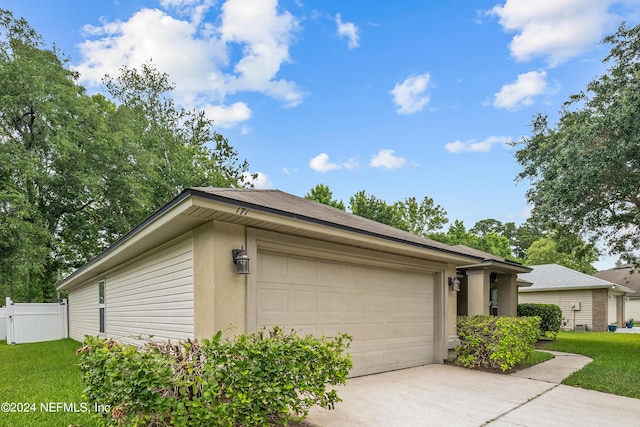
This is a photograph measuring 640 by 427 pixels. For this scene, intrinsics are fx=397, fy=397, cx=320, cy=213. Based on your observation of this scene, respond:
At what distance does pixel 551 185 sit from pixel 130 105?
2083cm

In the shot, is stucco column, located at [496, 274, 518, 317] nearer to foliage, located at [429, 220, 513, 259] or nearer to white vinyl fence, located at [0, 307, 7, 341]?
foliage, located at [429, 220, 513, 259]

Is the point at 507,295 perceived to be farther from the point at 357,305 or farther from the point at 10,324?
the point at 10,324

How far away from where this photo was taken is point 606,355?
10.1 meters

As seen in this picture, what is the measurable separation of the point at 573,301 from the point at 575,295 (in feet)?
1.14

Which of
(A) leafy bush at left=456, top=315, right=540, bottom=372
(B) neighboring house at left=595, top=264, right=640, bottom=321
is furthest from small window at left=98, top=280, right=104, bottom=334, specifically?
(B) neighboring house at left=595, top=264, right=640, bottom=321

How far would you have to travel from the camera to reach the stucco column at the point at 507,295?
13859 millimetres

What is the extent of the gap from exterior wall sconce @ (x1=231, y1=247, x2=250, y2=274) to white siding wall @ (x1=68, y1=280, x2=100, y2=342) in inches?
367

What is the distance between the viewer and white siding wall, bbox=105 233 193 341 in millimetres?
5512

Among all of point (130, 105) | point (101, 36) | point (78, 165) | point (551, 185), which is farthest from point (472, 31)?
point (130, 105)

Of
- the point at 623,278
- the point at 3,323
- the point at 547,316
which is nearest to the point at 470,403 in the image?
the point at 547,316

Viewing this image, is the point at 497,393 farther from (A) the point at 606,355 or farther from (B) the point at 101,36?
(B) the point at 101,36

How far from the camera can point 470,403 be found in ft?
17.3

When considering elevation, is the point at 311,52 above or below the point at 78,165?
above

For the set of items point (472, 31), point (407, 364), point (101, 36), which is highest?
point (101, 36)
